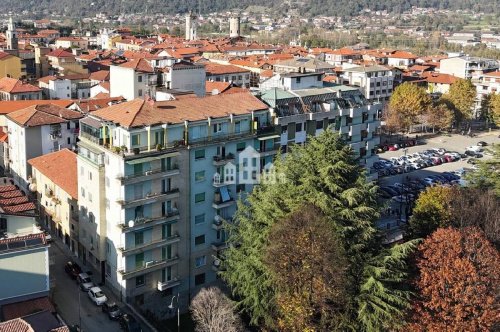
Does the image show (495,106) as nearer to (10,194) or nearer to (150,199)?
(150,199)

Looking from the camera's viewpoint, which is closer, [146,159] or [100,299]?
[146,159]

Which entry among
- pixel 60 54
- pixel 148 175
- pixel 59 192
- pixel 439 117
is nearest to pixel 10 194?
pixel 59 192

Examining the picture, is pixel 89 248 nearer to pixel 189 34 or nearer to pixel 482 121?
pixel 482 121

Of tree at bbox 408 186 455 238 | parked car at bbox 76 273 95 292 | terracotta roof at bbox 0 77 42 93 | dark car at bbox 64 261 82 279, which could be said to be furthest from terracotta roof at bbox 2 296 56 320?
terracotta roof at bbox 0 77 42 93

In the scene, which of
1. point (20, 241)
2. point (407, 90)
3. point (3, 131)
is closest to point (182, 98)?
point (20, 241)

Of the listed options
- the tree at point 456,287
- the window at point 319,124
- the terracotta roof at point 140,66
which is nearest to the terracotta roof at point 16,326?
the tree at point 456,287

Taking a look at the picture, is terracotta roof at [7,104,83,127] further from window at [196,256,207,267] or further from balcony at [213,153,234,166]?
window at [196,256,207,267]
